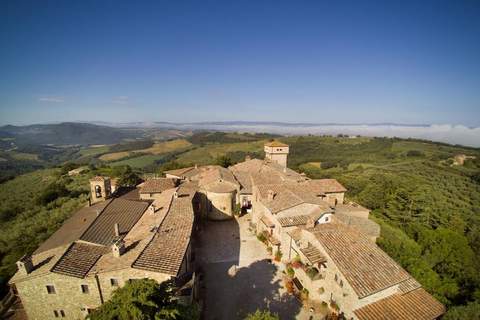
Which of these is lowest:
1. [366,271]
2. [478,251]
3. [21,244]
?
[478,251]

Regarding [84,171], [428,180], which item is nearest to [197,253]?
[84,171]

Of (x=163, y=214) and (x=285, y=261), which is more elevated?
(x=163, y=214)

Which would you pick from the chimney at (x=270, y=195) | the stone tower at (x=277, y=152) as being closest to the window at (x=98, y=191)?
the chimney at (x=270, y=195)

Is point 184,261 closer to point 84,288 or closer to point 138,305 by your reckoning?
point 84,288

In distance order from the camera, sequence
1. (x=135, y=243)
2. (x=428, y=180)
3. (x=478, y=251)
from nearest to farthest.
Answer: (x=135, y=243)
(x=478, y=251)
(x=428, y=180)

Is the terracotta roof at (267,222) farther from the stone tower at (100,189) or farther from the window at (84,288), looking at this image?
the stone tower at (100,189)

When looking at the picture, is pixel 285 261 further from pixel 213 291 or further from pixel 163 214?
pixel 163 214
